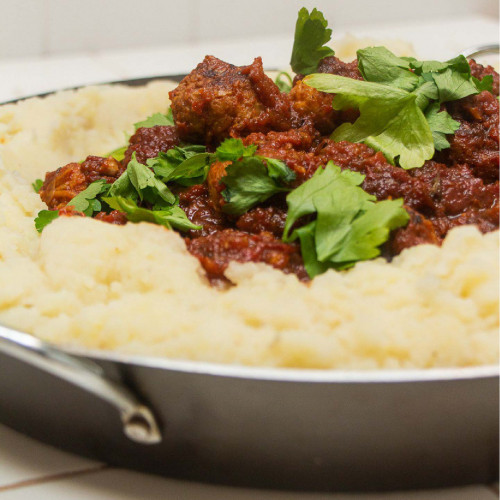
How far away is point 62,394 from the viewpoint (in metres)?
2.92

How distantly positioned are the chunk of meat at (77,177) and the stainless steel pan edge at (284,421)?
5.12ft

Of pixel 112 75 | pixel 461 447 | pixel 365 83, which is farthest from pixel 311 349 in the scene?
pixel 112 75

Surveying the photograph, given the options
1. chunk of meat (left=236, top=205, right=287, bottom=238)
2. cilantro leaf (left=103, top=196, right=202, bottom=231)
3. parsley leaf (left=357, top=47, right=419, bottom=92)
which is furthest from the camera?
parsley leaf (left=357, top=47, right=419, bottom=92)

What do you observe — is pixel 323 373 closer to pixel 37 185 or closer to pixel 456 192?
pixel 456 192

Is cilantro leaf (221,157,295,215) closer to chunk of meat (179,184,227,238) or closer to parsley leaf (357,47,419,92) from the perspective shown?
chunk of meat (179,184,227,238)

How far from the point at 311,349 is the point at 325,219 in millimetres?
879

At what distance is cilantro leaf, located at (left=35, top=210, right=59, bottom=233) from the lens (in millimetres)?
3975

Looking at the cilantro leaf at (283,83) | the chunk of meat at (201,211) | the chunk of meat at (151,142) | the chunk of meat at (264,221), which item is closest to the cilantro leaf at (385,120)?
the chunk of meat at (264,221)

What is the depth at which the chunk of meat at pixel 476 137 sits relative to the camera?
4.02m

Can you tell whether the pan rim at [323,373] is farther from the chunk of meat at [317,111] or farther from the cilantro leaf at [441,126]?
the chunk of meat at [317,111]

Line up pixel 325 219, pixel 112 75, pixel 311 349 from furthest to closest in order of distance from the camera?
pixel 112 75
pixel 325 219
pixel 311 349

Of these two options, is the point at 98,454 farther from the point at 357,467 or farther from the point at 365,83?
the point at 365,83

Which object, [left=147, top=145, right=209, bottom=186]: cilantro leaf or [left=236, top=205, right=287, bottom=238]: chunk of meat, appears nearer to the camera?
[left=236, top=205, right=287, bottom=238]: chunk of meat

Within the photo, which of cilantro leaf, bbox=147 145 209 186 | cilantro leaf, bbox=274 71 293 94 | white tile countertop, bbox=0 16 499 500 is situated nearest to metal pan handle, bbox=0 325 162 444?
white tile countertop, bbox=0 16 499 500
